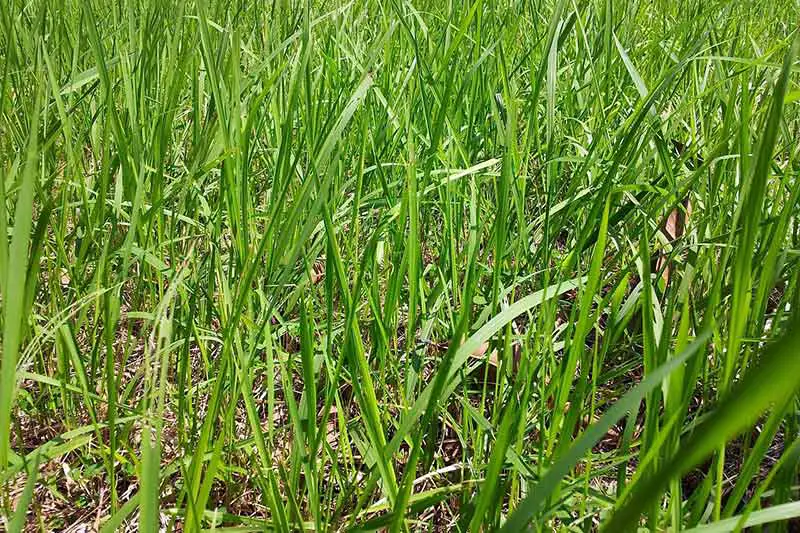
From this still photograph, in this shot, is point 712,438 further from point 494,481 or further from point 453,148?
point 453,148

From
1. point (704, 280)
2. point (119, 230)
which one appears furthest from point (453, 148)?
point (119, 230)

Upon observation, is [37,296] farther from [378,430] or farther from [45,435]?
[378,430]

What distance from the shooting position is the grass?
0.62 metres

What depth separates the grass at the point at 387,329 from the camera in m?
0.62

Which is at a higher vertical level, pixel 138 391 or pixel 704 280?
pixel 704 280

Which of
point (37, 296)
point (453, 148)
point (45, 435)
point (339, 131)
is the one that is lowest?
point (45, 435)

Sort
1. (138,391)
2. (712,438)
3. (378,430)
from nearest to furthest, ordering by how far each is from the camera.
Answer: (712,438) → (378,430) → (138,391)

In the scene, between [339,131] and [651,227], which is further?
[651,227]

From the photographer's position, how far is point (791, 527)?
786 millimetres

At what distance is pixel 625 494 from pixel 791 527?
32 centimetres

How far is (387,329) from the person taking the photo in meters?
0.92

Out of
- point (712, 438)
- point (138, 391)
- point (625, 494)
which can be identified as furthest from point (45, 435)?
point (712, 438)

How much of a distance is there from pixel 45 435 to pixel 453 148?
0.84 meters

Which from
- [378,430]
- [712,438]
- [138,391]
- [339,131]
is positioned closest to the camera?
[712,438]
